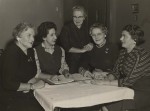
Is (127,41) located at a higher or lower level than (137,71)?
higher

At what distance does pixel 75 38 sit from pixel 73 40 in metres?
0.04

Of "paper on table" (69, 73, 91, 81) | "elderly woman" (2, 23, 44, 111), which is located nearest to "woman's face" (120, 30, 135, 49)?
"paper on table" (69, 73, 91, 81)

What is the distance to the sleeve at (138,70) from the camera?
2584mm

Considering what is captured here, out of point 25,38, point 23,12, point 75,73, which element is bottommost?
point 75,73

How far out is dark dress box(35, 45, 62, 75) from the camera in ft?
10.2

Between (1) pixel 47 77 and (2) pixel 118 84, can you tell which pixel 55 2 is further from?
(2) pixel 118 84

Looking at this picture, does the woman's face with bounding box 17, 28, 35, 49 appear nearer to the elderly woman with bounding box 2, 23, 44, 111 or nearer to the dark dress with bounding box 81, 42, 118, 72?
A: the elderly woman with bounding box 2, 23, 44, 111

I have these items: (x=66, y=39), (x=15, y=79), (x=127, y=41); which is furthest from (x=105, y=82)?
(x=66, y=39)

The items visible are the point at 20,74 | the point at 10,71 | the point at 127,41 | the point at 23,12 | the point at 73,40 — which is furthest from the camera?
the point at 23,12

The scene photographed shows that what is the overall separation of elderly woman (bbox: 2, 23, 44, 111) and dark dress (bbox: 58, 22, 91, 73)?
109 centimetres

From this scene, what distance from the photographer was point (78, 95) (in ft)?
7.48

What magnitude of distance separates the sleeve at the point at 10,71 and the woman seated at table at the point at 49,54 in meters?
0.48

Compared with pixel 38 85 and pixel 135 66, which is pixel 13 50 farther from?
pixel 135 66

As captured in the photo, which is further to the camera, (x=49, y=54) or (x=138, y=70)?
(x=49, y=54)
